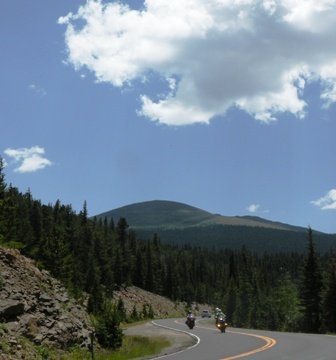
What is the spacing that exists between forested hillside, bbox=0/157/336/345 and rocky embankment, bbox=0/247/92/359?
2.41 m

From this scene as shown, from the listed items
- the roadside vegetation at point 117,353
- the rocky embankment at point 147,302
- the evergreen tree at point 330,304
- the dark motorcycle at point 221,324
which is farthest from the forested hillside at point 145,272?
the dark motorcycle at point 221,324

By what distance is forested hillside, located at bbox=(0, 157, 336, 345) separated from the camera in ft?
179

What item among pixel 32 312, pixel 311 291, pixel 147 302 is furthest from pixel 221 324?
pixel 147 302

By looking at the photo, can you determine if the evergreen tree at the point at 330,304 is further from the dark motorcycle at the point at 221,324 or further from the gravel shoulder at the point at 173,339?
the dark motorcycle at the point at 221,324

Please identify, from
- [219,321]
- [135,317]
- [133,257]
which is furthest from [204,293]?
[219,321]

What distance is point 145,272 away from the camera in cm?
13712

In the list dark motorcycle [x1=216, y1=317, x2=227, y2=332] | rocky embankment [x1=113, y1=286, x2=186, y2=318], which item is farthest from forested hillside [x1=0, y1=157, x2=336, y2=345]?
dark motorcycle [x1=216, y1=317, x2=227, y2=332]

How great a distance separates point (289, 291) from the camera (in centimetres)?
9750

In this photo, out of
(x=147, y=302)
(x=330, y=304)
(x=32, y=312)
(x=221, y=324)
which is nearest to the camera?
(x=32, y=312)

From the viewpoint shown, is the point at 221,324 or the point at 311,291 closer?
the point at 221,324

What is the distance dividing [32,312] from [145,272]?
11762cm

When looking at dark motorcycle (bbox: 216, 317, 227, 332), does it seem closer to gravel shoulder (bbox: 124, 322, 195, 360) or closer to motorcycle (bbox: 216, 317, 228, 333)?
motorcycle (bbox: 216, 317, 228, 333)

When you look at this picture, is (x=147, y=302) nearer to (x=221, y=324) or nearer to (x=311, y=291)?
(x=311, y=291)

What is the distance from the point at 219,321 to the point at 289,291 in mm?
65073
